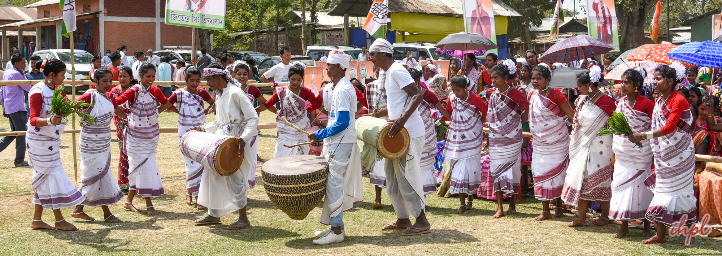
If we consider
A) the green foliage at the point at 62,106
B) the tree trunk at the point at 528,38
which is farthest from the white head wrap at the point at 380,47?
the tree trunk at the point at 528,38

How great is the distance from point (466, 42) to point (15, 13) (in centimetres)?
5147

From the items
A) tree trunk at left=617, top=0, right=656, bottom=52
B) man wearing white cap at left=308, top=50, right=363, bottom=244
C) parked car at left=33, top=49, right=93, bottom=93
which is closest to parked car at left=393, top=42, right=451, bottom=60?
parked car at left=33, top=49, right=93, bottom=93

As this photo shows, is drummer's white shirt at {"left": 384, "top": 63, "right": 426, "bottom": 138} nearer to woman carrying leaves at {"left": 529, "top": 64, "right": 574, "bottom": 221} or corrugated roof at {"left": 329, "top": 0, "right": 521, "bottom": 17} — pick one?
woman carrying leaves at {"left": 529, "top": 64, "right": 574, "bottom": 221}

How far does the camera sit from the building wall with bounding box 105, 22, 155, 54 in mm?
34781

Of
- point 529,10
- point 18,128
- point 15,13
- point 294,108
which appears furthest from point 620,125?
point 15,13

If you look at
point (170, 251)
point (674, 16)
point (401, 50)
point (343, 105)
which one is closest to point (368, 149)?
point (343, 105)

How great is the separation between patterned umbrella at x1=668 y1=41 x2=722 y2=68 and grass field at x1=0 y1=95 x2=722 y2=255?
2035mm

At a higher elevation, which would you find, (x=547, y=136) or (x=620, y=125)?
(x=620, y=125)

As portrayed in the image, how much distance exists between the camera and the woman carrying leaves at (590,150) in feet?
21.0

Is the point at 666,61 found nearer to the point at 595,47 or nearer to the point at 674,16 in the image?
the point at 595,47

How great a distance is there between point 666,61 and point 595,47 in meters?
1.67

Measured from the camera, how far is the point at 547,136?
22.5ft

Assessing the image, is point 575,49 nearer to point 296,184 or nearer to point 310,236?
point 310,236

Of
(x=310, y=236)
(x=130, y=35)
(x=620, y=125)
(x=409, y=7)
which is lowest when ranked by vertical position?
(x=310, y=236)
